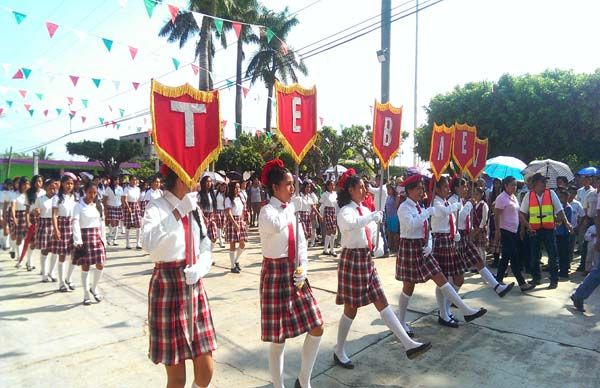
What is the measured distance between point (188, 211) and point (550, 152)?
17.0 m

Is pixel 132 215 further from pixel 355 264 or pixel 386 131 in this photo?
pixel 355 264

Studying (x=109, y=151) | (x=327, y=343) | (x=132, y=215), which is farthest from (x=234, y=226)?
(x=109, y=151)

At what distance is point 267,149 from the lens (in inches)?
960

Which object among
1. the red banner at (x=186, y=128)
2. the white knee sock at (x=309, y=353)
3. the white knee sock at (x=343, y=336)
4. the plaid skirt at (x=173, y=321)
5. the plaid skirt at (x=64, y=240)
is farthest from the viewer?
the plaid skirt at (x=64, y=240)

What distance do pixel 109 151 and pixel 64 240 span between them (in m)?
32.2

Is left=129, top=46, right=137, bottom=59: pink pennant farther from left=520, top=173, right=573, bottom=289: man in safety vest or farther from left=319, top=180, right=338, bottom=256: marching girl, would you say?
left=520, top=173, right=573, bottom=289: man in safety vest

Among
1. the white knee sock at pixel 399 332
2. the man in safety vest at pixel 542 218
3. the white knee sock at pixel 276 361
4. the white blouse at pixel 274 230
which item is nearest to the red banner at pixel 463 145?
the man in safety vest at pixel 542 218

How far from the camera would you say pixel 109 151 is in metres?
36.3

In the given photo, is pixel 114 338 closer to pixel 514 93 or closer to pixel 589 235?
pixel 589 235

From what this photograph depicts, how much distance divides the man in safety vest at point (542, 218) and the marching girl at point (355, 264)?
162 inches

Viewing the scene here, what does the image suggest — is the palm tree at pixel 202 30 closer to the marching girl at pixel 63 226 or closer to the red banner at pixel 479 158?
the marching girl at pixel 63 226

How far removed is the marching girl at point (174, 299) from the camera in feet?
8.46

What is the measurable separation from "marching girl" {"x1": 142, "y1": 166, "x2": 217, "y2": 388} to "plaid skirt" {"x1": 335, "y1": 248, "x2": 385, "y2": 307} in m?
1.46

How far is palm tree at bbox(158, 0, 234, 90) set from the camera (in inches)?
758
